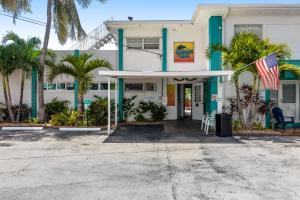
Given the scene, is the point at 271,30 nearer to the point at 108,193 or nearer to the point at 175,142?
the point at 175,142

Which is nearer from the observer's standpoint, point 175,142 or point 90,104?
point 175,142

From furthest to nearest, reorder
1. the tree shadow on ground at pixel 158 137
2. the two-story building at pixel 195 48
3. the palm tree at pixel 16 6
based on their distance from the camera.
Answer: the two-story building at pixel 195 48, the palm tree at pixel 16 6, the tree shadow on ground at pixel 158 137

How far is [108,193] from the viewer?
5.45 meters

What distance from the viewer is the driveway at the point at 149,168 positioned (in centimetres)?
554

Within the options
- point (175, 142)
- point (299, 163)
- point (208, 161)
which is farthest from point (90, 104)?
point (299, 163)

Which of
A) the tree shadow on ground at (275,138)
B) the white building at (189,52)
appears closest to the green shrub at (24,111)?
the white building at (189,52)

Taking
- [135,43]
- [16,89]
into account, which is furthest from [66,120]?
[135,43]

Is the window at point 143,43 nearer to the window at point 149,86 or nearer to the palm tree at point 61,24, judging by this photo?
the window at point 149,86

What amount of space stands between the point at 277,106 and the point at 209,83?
10.8 ft

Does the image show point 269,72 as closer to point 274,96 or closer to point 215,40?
point 215,40

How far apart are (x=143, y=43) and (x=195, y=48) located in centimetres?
275

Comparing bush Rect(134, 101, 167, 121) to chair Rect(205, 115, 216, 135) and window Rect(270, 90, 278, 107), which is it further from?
window Rect(270, 90, 278, 107)

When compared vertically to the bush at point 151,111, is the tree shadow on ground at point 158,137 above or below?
below

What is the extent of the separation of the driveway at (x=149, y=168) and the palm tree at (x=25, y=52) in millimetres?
4703
